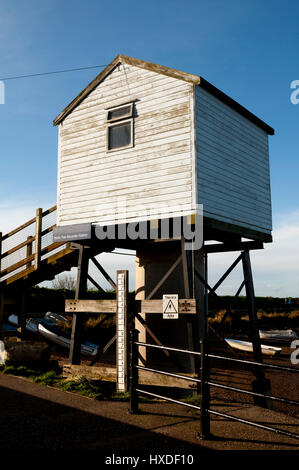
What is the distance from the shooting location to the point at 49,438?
20.2 ft

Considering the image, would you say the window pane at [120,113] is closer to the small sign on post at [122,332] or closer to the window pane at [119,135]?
the window pane at [119,135]

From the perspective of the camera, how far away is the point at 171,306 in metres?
9.52

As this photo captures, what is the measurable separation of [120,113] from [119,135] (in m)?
0.61

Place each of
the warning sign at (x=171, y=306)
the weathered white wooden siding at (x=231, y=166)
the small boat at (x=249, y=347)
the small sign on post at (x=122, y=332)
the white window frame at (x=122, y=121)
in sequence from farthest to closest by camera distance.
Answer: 1. the small boat at (x=249, y=347)
2. the white window frame at (x=122, y=121)
3. the weathered white wooden siding at (x=231, y=166)
4. the warning sign at (x=171, y=306)
5. the small sign on post at (x=122, y=332)

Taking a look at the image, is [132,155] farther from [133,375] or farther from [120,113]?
[133,375]

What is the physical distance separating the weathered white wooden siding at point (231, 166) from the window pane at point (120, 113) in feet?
6.34

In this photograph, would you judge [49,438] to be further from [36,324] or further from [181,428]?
[36,324]

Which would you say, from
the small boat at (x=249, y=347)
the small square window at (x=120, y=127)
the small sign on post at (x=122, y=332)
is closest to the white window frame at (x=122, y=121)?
the small square window at (x=120, y=127)

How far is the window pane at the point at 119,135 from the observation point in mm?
11148

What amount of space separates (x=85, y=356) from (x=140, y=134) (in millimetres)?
11105

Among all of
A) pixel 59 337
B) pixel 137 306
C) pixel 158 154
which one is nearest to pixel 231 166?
pixel 158 154

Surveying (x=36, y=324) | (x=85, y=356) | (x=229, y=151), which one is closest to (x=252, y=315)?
(x=229, y=151)

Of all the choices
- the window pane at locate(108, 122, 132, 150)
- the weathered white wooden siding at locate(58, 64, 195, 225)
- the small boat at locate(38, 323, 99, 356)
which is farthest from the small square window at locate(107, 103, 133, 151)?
the small boat at locate(38, 323, 99, 356)

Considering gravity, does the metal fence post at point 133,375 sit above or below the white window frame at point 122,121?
below
